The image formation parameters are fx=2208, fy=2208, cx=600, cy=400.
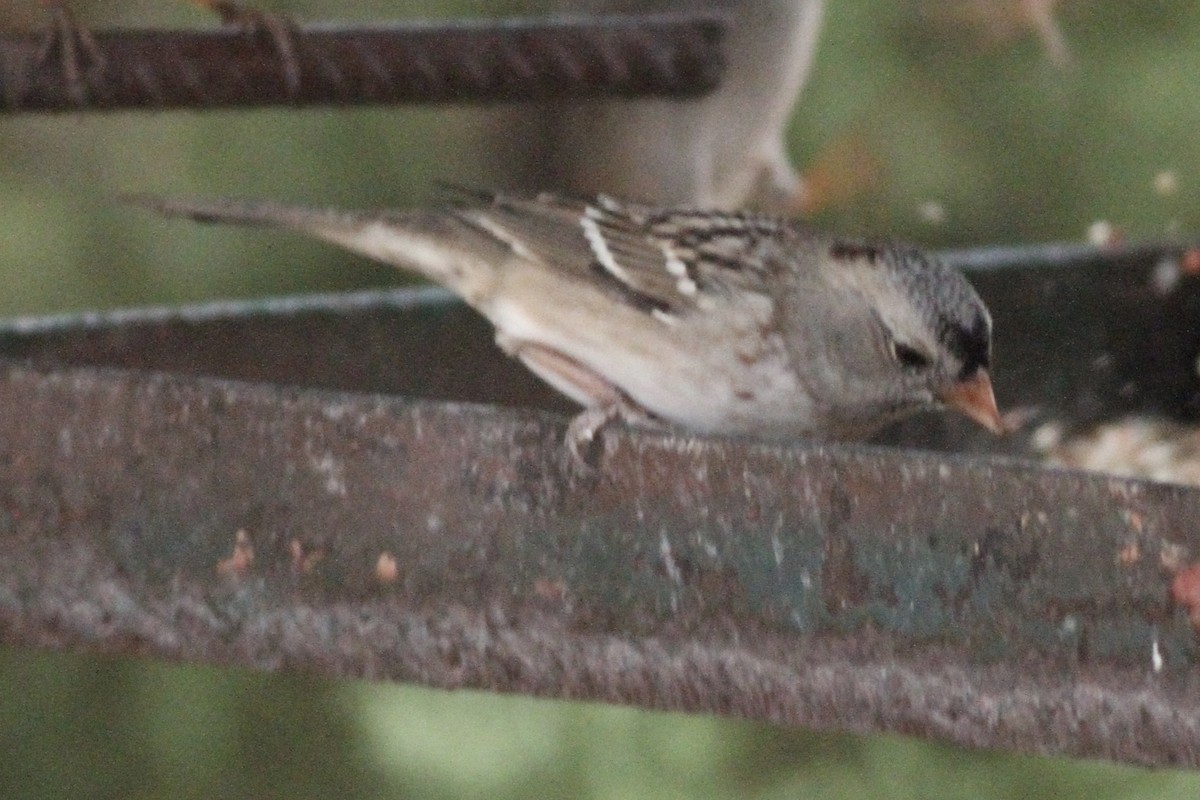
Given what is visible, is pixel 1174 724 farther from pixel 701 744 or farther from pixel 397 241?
pixel 701 744

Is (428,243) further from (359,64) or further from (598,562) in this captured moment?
(598,562)

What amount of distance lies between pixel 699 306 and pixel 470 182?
4.57 ft

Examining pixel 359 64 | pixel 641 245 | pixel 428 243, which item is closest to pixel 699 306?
pixel 641 245

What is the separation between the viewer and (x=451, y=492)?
54.1 inches

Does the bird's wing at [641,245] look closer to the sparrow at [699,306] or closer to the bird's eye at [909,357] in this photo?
the sparrow at [699,306]

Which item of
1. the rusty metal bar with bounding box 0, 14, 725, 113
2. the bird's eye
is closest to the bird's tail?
the rusty metal bar with bounding box 0, 14, 725, 113

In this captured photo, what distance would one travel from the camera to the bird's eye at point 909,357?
5.81ft

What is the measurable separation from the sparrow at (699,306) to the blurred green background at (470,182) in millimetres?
1171

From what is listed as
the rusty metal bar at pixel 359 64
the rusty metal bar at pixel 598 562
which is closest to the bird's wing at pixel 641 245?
the rusty metal bar at pixel 359 64

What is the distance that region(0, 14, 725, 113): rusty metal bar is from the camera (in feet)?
5.92

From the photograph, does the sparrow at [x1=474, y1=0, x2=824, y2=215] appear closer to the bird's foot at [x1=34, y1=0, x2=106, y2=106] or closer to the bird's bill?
the bird's foot at [x1=34, y1=0, x2=106, y2=106]

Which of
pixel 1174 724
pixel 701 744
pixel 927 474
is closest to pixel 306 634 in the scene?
pixel 927 474

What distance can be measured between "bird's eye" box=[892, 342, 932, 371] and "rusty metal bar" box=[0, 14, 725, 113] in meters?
0.37

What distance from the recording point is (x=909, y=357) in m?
1.79
